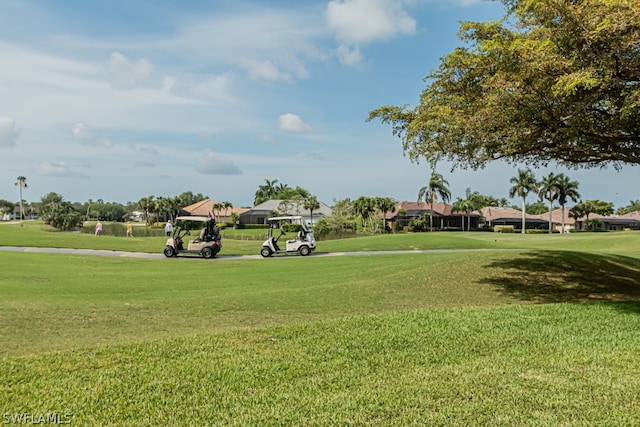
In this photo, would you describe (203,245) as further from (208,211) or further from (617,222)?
(617,222)

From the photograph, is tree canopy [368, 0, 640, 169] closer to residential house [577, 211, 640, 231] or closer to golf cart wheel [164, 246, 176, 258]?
golf cart wheel [164, 246, 176, 258]

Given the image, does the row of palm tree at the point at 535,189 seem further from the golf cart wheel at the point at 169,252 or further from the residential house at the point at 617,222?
the golf cart wheel at the point at 169,252

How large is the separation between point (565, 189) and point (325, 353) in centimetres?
7800

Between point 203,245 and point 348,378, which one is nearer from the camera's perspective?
point 348,378

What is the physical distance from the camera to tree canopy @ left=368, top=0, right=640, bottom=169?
826cm

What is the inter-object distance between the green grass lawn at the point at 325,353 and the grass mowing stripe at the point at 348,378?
2 centimetres

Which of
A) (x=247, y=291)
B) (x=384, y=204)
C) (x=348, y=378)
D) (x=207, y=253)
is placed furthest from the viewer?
(x=384, y=204)

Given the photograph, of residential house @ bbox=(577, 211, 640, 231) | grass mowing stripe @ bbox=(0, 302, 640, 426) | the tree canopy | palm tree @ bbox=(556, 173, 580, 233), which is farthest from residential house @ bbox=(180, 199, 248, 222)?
grass mowing stripe @ bbox=(0, 302, 640, 426)

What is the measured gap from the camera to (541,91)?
364 inches

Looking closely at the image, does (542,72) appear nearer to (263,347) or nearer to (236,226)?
(263,347)

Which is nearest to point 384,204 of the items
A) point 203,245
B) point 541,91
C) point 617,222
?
point 203,245

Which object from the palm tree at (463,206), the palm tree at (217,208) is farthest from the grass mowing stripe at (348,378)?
the palm tree at (217,208)

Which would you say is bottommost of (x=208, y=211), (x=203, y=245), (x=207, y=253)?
(x=207, y=253)

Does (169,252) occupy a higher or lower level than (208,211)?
lower
